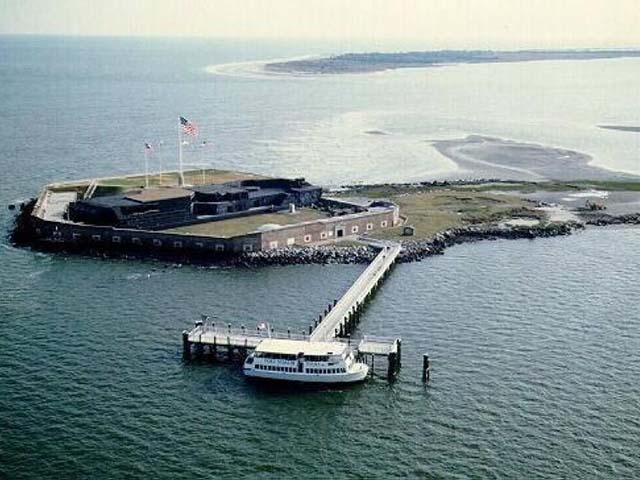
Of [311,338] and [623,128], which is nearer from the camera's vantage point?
[311,338]

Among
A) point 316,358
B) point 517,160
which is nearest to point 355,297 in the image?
point 316,358

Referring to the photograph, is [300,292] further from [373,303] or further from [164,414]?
[164,414]

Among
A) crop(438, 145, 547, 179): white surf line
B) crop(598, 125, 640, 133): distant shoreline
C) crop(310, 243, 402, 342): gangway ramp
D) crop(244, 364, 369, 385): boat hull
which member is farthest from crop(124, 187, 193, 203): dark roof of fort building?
crop(598, 125, 640, 133): distant shoreline

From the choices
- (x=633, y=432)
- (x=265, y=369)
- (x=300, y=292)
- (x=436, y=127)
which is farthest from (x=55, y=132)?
(x=633, y=432)

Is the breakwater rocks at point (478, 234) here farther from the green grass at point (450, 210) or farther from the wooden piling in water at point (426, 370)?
the wooden piling in water at point (426, 370)

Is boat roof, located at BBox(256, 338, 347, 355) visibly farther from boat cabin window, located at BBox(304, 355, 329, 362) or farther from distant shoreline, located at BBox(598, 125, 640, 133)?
distant shoreline, located at BBox(598, 125, 640, 133)

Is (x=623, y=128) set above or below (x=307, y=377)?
above

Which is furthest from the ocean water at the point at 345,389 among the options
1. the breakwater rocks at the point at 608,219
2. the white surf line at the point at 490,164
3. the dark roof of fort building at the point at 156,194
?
the white surf line at the point at 490,164

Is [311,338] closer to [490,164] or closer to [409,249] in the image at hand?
[409,249]
